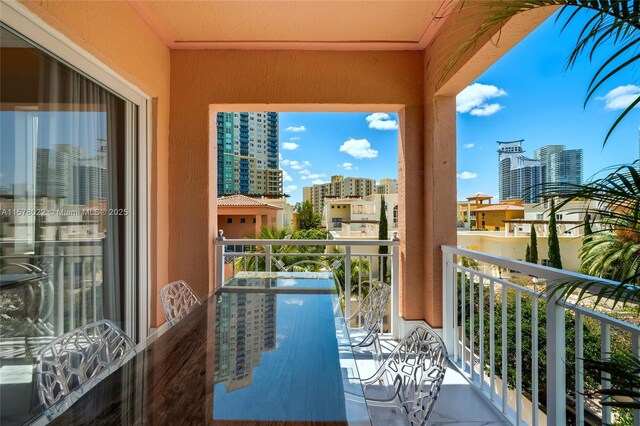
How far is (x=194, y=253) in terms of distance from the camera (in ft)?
10.2

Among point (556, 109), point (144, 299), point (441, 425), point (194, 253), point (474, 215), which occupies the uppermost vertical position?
point (556, 109)

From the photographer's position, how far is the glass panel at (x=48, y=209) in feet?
5.06

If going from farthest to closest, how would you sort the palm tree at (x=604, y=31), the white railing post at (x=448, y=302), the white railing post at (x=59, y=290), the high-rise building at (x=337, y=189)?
the high-rise building at (x=337, y=189) → the white railing post at (x=448, y=302) → the white railing post at (x=59, y=290) → the palm tree at (x=604, y=31)

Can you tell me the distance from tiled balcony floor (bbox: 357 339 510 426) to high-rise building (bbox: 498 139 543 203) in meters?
1.26

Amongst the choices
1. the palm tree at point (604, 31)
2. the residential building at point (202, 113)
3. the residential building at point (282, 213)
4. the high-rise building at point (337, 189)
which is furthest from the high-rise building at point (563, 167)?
the high-rise building at point (337, 189)

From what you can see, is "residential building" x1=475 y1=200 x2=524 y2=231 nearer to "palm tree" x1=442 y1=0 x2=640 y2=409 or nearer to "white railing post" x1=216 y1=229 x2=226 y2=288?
"white railing post" x1=216 y1=229 x2=226 y2=288

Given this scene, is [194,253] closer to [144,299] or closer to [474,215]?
[144,299]

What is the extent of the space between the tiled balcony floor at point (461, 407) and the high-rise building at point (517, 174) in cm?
126

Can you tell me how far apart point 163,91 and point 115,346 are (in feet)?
7.47

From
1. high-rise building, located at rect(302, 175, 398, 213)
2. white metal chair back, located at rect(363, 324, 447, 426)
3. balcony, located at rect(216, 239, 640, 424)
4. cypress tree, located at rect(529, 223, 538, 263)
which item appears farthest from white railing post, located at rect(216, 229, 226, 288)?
high-rise building, located at rect(302, 175, 398, 213)

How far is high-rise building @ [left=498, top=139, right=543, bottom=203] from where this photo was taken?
3.59ft

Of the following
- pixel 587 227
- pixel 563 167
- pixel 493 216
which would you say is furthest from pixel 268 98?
pixel 493 216

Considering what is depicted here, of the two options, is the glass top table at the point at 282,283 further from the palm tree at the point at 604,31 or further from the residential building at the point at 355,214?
the residential building at the point at 355,214

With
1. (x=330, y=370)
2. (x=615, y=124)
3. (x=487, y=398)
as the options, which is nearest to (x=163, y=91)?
(x=330, y=370)
